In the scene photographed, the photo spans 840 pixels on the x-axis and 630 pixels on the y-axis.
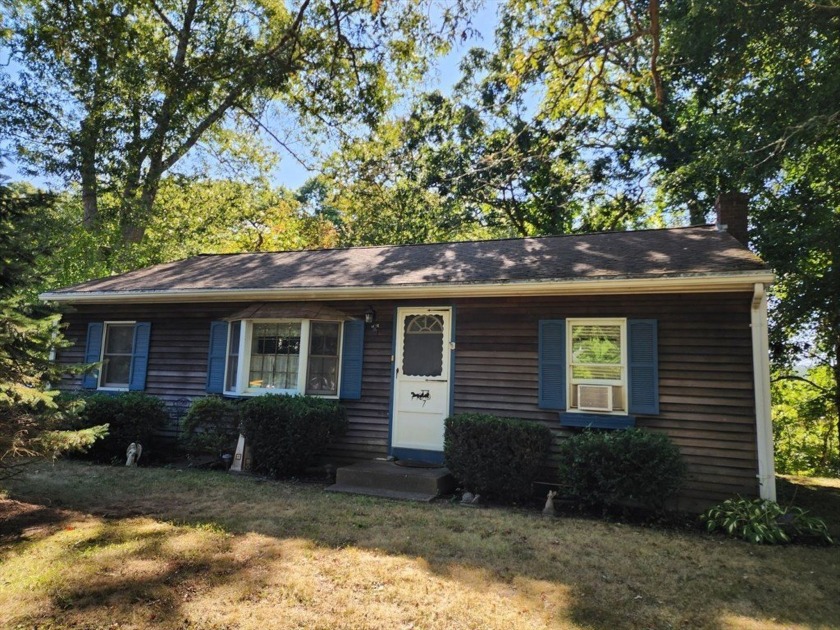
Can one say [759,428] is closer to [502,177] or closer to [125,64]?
[125,64]

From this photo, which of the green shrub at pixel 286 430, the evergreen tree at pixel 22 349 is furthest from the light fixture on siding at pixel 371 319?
the evergreen tree at pixel 22 349

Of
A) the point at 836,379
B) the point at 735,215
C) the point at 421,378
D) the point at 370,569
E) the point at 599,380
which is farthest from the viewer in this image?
the point at 836,379

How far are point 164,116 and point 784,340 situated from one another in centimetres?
1289

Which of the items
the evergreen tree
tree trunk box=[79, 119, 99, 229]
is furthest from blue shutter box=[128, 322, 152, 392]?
tree trunk box=[79, 119, 99, 229]

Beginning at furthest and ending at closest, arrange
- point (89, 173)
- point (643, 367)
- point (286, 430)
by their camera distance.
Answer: point (89, 173) < point (286, 430) < point (643, 367)

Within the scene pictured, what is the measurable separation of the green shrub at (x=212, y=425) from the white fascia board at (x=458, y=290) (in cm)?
169

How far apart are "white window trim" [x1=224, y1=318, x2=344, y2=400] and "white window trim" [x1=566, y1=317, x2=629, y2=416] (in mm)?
3176

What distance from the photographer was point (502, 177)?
15445 mm

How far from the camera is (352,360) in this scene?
295 inches

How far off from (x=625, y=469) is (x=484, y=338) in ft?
7.94

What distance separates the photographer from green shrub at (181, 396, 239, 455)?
7.29 meters

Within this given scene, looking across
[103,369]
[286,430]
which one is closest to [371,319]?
[286,430]

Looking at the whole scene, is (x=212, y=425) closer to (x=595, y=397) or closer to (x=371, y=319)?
(x=371, y=319)

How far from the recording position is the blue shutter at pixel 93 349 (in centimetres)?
894
